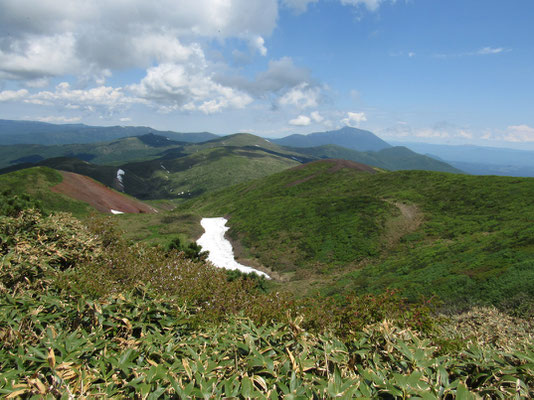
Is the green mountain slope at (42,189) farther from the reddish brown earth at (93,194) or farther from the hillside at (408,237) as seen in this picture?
the hillside at (408,237)

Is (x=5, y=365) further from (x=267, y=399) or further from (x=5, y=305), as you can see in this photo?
(x=267, y=399)

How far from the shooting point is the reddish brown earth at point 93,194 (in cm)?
5631

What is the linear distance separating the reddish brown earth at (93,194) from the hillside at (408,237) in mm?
27222

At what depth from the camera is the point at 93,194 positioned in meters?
61.6

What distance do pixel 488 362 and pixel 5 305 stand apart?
31.0ft

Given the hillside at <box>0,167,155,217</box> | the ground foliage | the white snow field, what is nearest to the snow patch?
the hillside at <box>0,167,155,217</box>

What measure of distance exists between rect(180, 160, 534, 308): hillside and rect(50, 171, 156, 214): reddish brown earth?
27.2 m

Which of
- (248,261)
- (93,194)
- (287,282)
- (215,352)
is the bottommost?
(248,261)

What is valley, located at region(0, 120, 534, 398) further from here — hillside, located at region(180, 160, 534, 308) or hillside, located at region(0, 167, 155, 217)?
hillside, located at region(0, 167, 155, 217)

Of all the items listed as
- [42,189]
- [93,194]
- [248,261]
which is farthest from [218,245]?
[42,189]

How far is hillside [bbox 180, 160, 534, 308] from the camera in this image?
18.0 m

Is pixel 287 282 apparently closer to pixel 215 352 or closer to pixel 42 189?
pixel 215 352

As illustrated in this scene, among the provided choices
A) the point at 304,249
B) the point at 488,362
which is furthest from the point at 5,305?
the point at 304,249

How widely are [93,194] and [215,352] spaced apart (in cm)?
6887
